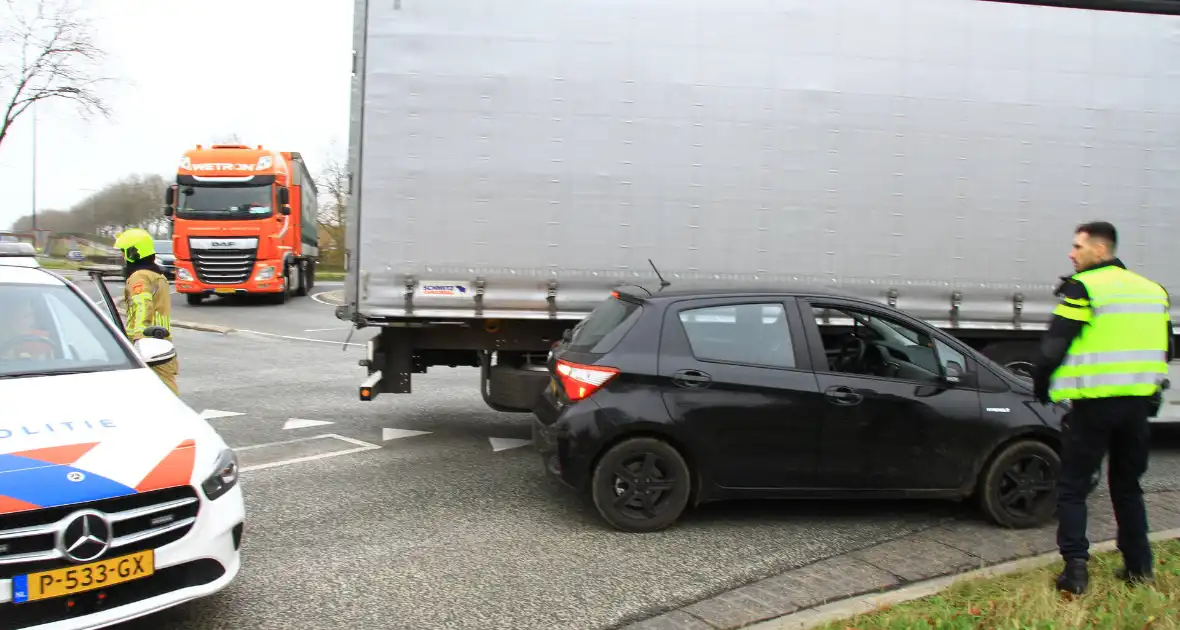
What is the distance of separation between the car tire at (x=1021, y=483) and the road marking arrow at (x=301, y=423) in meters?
5.76

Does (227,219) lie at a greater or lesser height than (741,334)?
greater

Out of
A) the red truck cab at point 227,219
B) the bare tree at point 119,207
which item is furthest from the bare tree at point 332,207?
the red truck cab at point 227,219

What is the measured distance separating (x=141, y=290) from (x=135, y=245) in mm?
344

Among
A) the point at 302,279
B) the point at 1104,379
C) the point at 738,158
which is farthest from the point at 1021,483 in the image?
the point at 302,279

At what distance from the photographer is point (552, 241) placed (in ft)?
21.9

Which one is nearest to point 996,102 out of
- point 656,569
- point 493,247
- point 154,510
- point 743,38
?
point 743,38

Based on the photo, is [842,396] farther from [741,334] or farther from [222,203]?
[222,203]

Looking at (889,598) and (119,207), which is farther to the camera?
(119,207)

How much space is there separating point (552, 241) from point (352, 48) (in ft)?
7.04

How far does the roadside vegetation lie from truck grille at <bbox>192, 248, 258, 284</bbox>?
19039mm

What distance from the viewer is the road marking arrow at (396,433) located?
7586 millimetres

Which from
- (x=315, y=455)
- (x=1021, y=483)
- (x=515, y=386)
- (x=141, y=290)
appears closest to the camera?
(x=1021, y=483)

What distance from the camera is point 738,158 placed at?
6730mm

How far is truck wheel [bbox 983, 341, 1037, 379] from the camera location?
279 inches
